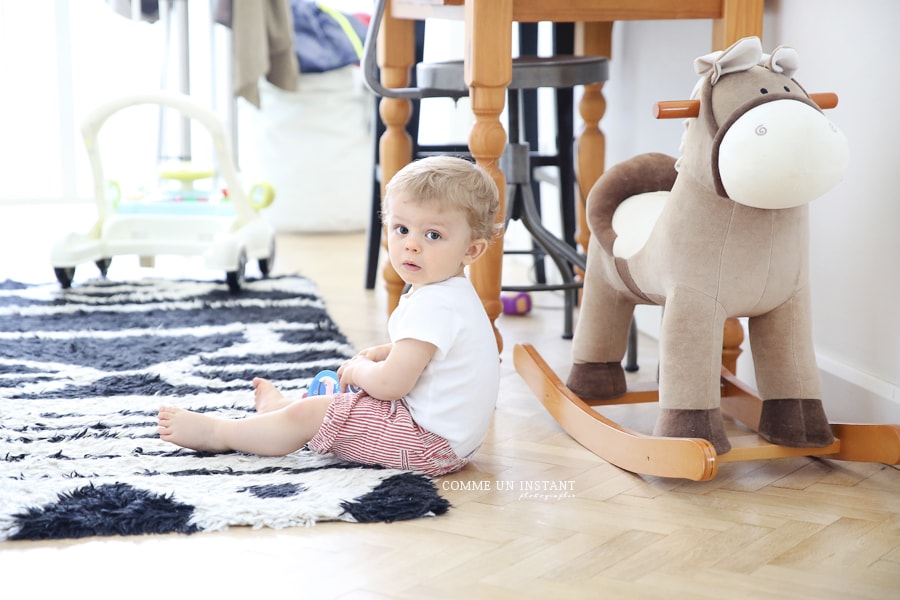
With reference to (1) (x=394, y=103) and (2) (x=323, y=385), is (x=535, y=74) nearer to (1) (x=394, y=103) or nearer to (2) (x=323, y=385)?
(1) (x=394, y=103)

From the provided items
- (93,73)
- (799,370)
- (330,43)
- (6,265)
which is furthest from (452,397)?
(93,73)

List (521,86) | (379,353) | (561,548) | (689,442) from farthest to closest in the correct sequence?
1. (521,86)
2. (379,353)
3. (689,442)
4. (561,548)

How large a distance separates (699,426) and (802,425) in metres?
0.14

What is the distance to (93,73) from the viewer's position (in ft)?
12.0

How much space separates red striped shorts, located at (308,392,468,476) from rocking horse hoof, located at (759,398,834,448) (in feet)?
1.33

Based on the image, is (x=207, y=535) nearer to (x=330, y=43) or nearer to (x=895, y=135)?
(x=895, y=135)

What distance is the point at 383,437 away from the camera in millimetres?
1229

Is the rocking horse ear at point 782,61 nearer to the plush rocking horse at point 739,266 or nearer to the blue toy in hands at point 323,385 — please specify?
the plush rocking horse at point 739,266

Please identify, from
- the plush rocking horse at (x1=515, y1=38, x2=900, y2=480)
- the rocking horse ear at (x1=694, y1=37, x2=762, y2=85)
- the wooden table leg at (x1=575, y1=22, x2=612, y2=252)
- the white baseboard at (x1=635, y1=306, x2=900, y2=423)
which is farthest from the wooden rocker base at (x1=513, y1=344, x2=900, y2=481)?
the wooden table leg at (x1=575, y1=22, x2=612, y2=252)

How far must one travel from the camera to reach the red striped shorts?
1224 mm

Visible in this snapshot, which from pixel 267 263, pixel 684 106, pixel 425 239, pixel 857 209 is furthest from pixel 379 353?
pixel 267 263

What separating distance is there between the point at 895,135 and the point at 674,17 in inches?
13.9

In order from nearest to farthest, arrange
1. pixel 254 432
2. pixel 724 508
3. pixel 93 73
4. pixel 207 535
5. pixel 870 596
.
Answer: pixel 870 596
pixel 207 535
pixel 724 508
pixel 254 432
pixel 93 73

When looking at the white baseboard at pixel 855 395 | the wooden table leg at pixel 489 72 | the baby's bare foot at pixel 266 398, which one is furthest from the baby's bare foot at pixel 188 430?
the white baseboard at pixel 855 395
